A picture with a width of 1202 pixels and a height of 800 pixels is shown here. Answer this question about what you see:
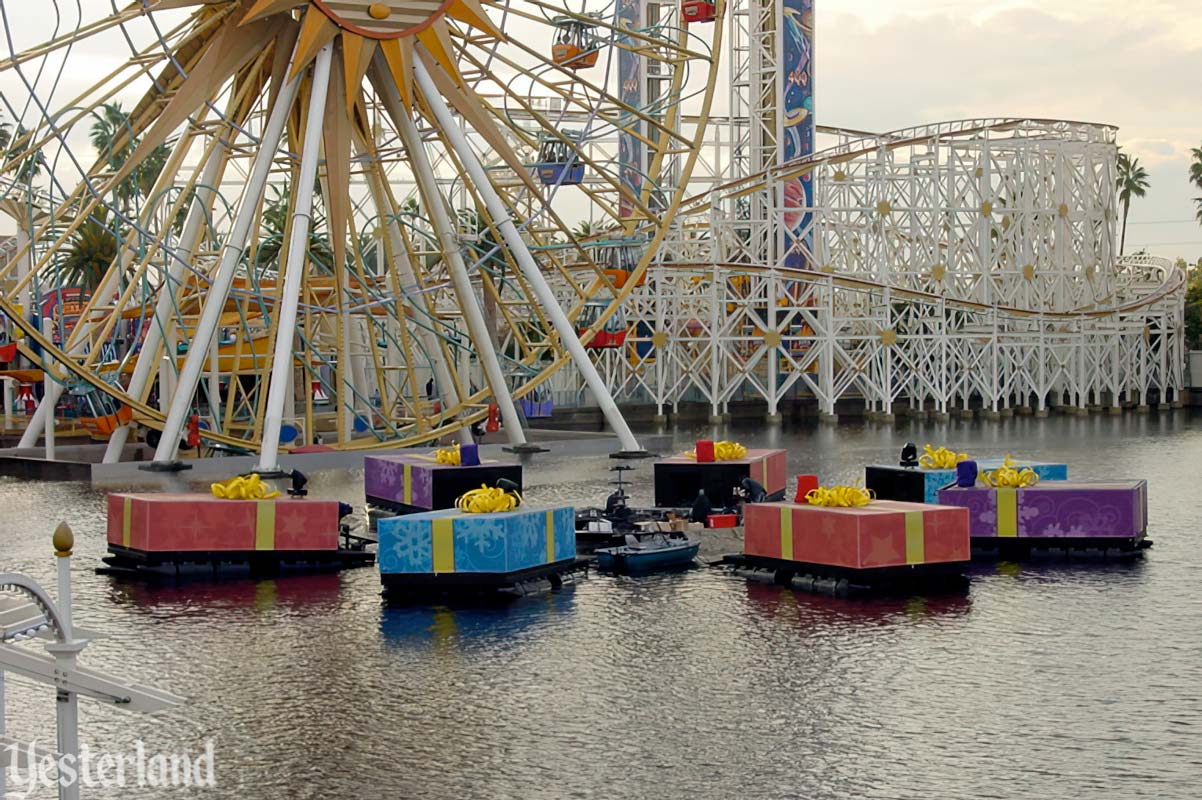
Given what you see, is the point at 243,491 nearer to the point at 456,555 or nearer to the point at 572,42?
the point at 456,555

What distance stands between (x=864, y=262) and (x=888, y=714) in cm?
5860

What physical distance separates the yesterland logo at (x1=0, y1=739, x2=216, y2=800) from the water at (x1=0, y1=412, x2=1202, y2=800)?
264 mm

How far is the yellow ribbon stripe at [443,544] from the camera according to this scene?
21719 mm

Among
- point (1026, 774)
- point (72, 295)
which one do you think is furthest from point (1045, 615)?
point (72, 295)

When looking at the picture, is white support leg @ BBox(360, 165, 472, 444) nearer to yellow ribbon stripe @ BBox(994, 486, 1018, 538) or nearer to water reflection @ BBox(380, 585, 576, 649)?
yellow ribbon stripe @ BBox(994, 486, 1018, 538)

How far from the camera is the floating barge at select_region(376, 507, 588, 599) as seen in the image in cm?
2170

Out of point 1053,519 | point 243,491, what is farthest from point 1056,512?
point 243,491

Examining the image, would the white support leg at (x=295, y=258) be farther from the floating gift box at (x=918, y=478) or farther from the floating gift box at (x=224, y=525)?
the floating gift box at (x=918, y=478)

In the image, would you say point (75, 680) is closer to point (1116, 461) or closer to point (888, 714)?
point (888, 714)

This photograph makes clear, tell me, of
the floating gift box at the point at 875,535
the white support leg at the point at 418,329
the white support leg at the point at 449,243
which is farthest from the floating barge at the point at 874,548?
the white support leg at the point at 418,329

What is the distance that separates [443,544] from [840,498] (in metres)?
5.10

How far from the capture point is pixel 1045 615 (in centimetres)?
2011

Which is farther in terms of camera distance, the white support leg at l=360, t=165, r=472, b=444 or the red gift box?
the white support leg at l=360, t=165, r=472, b=444

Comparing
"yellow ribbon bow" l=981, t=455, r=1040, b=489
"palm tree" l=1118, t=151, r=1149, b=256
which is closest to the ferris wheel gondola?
"yellow ribbon bow" l=981, t=455, r=1040, b=489
